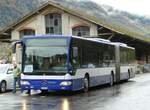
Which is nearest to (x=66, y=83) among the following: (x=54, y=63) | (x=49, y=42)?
(x=54, y=63)

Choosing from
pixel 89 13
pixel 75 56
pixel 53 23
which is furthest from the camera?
pixel 89 13

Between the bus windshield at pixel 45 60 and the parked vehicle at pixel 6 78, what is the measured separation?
11.9 feet

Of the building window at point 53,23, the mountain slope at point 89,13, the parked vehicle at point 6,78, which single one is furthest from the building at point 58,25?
the parked vehicle at point 6,78

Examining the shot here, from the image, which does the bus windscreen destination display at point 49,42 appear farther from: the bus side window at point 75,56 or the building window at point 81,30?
the building window at point 81,30

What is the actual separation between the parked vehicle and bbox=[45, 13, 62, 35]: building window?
29550mm

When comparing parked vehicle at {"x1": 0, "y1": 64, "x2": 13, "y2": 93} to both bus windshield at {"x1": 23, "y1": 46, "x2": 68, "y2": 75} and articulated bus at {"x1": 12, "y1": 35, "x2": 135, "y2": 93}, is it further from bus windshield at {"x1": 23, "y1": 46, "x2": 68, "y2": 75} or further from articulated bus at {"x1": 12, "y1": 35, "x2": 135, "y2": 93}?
bus windshield at {"x1": 23, "y1": 46, "x2": 68, "y2": 75}

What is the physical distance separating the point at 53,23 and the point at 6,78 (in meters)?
30.9

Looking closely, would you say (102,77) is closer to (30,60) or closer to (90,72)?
(90,72)

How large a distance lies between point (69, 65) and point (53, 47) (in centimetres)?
114

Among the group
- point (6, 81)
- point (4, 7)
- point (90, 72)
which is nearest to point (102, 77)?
point (90, 72)

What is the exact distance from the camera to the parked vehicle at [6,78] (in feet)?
88.5

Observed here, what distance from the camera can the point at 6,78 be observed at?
27.4 metres

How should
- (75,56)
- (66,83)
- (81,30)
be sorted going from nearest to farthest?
(66,83)
(75,56)
(81,30)

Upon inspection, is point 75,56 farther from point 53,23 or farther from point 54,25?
point 54,25
